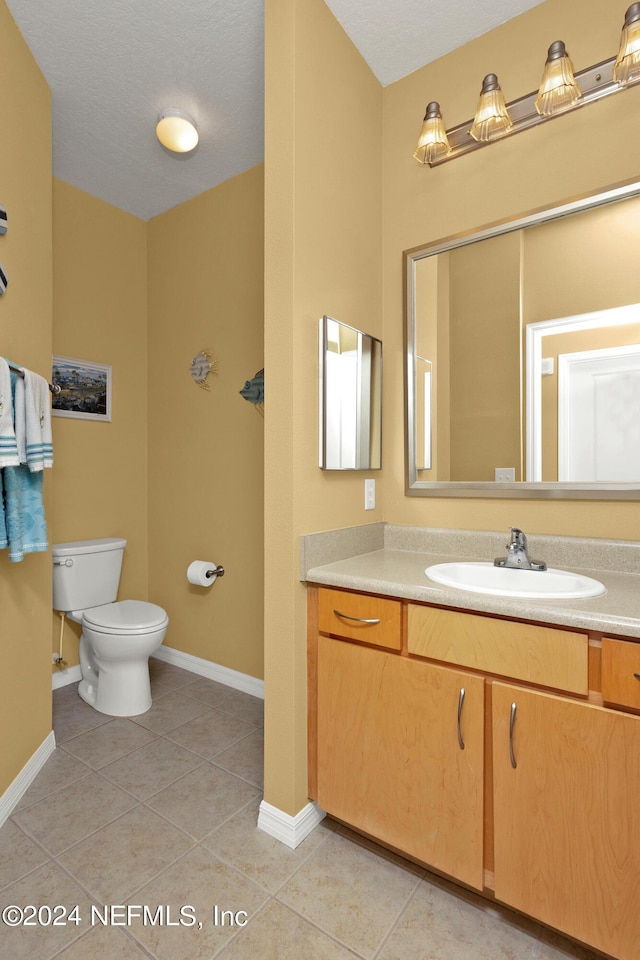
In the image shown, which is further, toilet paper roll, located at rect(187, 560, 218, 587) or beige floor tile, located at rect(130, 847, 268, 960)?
toilet paper roll, located at rect(187, 560, 218, 587)

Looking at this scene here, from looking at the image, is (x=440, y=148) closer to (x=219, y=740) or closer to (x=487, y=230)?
(x=487, y=230)

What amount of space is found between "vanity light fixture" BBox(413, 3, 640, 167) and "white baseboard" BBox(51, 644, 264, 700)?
8.29 feet

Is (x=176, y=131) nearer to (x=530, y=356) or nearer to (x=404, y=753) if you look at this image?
(x=530, y=356)

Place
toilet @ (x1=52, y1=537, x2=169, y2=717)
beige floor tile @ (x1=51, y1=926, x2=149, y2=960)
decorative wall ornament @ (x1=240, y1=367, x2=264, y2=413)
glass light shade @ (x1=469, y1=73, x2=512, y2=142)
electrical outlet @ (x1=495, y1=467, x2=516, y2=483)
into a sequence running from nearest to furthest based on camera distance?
1. beige floor tile @ (x1=51, y1=926, x2=149, y2=960)
2. glass light shade @ (x1=469, y1=73, x2=512, y2=142)
3. electrical outlet @ (x1=495, y1=467, x2=516, y2=483)
4. toilet @ (x1=52, y1=537, x2=169, y2=717)
5. decorative wall ornament @ (x1=240, y1=367, x2=264, y2=413)

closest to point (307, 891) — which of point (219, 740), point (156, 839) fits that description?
point (156, 839)

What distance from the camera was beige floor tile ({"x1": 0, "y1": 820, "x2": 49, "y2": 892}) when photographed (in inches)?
56.7

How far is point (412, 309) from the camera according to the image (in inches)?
76.8

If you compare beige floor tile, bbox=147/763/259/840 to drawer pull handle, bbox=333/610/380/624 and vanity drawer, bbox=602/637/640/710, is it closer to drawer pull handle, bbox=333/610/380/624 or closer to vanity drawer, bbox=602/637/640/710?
drawer pull handle, bbox=333/610/380/624

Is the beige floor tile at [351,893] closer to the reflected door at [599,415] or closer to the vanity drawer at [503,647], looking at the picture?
the vanity drawer at [503,647]

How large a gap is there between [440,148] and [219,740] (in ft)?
8.31

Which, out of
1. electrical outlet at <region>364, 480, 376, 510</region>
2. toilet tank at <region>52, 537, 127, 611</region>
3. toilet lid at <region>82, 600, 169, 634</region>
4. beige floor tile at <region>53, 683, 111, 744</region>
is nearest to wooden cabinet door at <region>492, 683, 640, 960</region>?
electrical outlet at <region>364, 480, 376, 510</region>

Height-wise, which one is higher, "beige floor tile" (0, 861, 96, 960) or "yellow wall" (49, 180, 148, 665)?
"yellow wall" (49, 180, 148, 665)

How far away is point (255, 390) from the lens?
2422 mm

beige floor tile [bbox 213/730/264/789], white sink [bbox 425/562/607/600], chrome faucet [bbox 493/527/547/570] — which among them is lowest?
beige floor tile [bbox 213/730/264/789]
